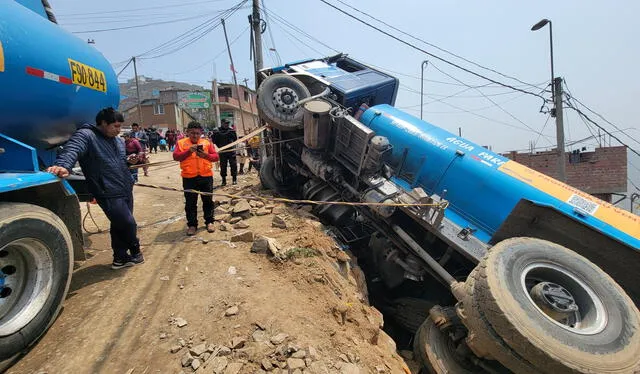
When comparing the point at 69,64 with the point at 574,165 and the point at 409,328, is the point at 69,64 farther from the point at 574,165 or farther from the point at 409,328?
the point at 574,165

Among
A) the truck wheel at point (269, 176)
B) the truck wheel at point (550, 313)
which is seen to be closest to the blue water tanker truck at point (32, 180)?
the truck wheel at point (550, 313)

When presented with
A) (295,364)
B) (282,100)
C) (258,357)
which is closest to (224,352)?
(258,357)

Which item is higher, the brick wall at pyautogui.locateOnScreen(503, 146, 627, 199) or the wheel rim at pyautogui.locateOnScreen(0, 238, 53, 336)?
the wheel rim at pyautogui.locateOnScreen(0, 238, 53, 336)

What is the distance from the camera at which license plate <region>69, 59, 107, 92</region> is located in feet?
10.5

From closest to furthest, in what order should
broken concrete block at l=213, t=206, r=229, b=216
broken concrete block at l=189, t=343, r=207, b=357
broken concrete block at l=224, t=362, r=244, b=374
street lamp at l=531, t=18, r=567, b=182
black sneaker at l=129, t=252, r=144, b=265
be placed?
broken concrete block at l=224, t=362, r=244, b=374
broken concrete block at l=189, t=343, r=207, b=357
black sneaker at l=129, t=252, r=144, b=265
broken concrete block at l=213, t=206, r=229, b=216
street lamp at l=531, t=18, r=567, b=182

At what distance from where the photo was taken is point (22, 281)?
2.50 meters

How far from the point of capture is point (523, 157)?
17172 millimetres

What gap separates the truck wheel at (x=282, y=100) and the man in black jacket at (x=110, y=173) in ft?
9.04

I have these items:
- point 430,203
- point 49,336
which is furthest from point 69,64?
point 430,203

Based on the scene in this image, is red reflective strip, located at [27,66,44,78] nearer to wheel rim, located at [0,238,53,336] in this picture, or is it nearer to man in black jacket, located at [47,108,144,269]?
man in black jacket, located at [47,108,144,269]

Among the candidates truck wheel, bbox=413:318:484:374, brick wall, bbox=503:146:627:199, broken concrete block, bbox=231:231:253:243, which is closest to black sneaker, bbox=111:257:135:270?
broken concrete block, bbox=231:231:253:243

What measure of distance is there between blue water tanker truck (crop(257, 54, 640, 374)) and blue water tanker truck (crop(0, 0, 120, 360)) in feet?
10.2

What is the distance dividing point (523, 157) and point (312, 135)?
15.4 m

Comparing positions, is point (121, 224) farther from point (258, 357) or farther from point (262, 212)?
point (262, 212)
